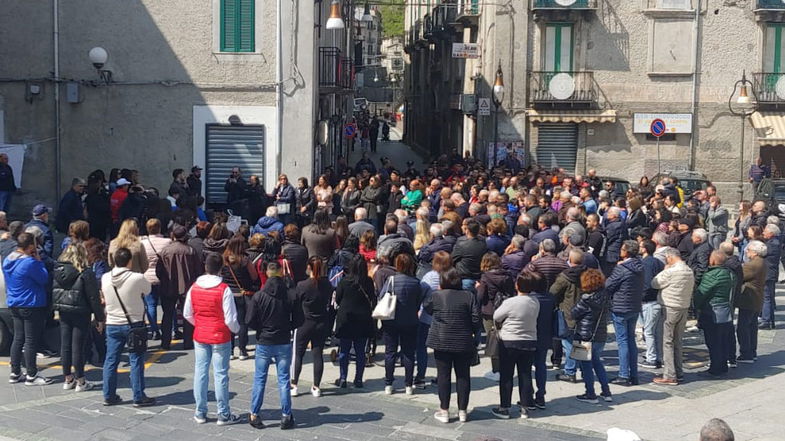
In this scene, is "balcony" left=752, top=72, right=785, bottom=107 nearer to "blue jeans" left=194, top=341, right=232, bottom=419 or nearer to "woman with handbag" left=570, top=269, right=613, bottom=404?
"woman with handbag" left=570, top=269, right=613, bottom=404

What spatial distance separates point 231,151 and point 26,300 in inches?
457

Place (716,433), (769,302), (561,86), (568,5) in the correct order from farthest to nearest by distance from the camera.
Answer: (561,86), (568,5), (769,302), (716,433)

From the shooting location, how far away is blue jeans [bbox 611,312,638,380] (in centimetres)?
1219

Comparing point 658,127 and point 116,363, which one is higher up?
point 658,127

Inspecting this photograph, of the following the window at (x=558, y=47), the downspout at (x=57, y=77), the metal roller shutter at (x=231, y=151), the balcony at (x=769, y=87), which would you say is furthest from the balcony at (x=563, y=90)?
the downspout at (x=57, y=77)

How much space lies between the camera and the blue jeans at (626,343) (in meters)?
12.2

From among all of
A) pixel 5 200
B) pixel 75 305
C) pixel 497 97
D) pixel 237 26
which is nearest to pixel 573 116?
pixel 497 97

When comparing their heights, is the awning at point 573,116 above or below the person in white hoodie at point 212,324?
above

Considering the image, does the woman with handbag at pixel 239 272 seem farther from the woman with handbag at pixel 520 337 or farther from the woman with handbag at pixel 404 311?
the woman with handbag at pixel 520 337

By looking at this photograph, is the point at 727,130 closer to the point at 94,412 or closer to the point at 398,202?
the point at 398,202

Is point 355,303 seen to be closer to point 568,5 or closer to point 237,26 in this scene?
point 237,26

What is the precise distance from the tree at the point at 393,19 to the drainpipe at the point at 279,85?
67.3m

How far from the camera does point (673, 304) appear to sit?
485 inches

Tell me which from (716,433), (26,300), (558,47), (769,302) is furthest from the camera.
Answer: (558,47)
